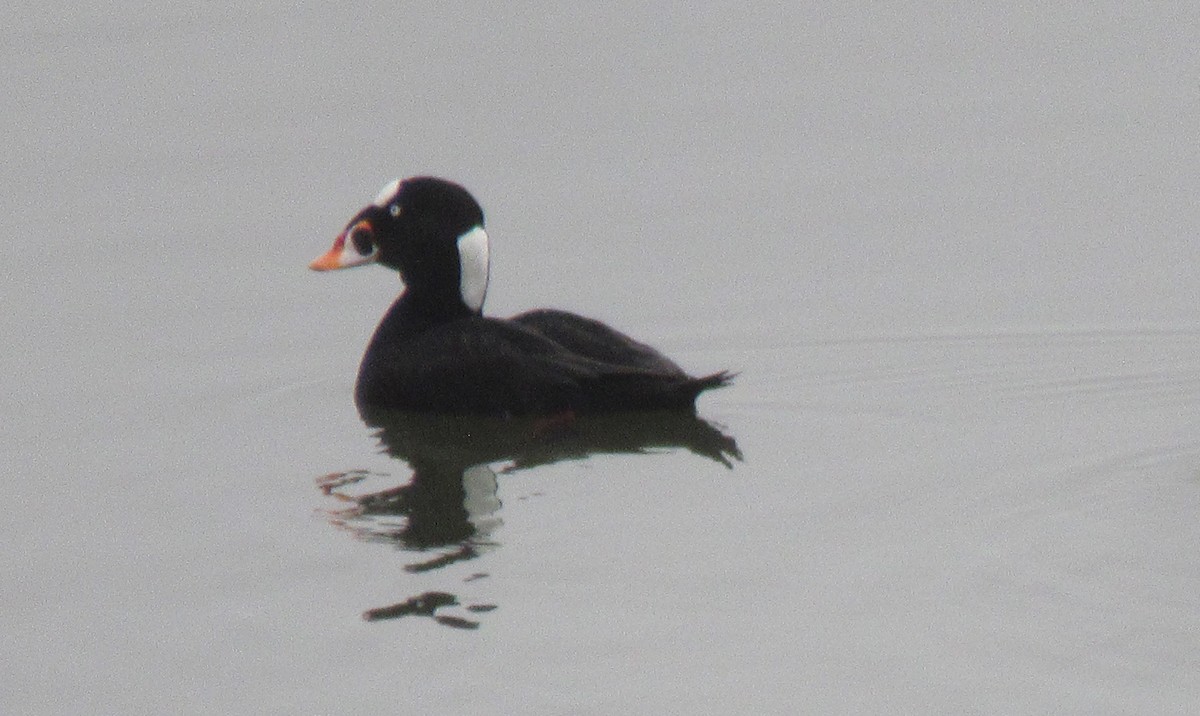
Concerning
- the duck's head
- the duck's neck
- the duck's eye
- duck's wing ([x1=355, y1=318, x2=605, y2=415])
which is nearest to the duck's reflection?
duck's wing ([x1=355, y1=318, x2=605, y2=415])

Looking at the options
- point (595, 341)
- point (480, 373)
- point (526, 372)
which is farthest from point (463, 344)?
point (595, 341)

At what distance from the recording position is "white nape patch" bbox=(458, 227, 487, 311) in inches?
402

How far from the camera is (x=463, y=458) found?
30.0 feet

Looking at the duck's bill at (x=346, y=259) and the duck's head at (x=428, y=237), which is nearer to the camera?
the duck's head at (x=428, y=237)

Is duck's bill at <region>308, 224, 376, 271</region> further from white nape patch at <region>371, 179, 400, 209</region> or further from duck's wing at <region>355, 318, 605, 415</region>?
duck's wing at <region>355, 318, 605, 415</region>

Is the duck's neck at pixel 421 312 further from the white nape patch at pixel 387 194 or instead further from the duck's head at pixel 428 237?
the white nape patch at pixel 387 194

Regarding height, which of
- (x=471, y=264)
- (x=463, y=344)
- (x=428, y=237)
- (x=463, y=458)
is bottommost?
(x=463, y=458)

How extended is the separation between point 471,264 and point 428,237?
0.74 ft

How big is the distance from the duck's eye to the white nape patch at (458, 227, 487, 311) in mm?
420

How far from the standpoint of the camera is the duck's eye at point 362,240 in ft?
33.8

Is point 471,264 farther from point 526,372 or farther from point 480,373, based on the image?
point 526,372

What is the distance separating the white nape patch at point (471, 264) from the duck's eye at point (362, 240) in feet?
1.38

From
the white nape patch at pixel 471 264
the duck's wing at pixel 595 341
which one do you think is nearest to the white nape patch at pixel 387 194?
the white nape patch at pixel 471 264

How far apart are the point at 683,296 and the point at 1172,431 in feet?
10.3
